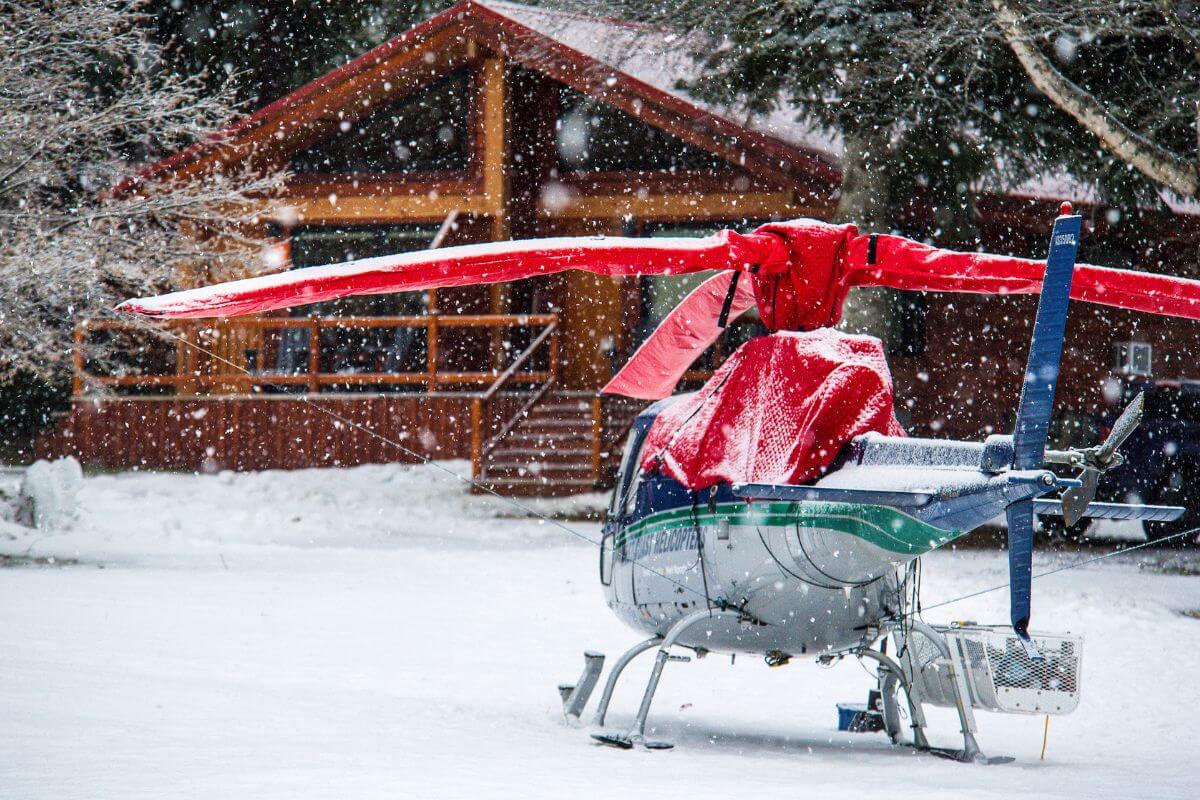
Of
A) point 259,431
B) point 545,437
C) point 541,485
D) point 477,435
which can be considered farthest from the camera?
point 259,431

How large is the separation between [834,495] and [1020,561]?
2.53ft

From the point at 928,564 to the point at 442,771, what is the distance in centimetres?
945

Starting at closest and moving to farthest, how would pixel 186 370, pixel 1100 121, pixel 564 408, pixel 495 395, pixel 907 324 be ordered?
pixel 1100 121, pixel 564 408, pixel 495 395, pixel 907 324, pixel 186 370

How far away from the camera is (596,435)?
19531 millimetres

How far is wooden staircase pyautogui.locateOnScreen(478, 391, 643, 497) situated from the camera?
19.1 m

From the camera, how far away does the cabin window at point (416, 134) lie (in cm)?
2255

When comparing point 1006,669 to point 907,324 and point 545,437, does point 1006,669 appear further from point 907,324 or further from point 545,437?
point 907,324

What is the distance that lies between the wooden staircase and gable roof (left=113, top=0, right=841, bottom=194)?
4207 millimetres

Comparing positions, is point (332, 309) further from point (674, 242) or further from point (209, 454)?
point (674, 242)

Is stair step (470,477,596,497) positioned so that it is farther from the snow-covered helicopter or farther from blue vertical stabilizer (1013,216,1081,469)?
blue vertical stabilizer (1013,216,1081,469)

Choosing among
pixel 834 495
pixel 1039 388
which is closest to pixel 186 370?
pixel 834 495

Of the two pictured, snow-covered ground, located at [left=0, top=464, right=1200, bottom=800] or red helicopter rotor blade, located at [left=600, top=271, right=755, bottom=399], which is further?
red helicopter rotor blade, located at [left=600, top=271, right=755, bottom=399]

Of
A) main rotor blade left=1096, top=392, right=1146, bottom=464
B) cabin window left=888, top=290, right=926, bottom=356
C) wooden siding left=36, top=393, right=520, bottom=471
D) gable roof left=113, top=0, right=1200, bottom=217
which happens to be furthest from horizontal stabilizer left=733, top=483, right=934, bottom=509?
cabin window left=888, top=290, right=926, bottom=356

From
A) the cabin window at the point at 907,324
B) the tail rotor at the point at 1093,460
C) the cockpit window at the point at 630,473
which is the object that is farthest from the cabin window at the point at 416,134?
the tail rotor at the point at 1093,460
